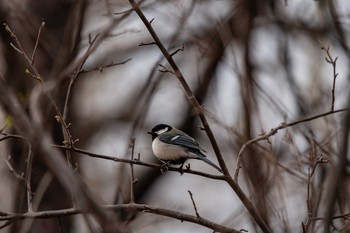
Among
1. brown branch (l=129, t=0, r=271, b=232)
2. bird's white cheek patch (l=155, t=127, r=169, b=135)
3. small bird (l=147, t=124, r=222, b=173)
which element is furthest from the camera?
bird's white cheek patch (l=155, t=127, r=169, b=135)

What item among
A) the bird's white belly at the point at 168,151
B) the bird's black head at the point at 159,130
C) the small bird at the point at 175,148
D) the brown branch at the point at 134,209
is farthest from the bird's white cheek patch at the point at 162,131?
the brown branch at the point at 134,209

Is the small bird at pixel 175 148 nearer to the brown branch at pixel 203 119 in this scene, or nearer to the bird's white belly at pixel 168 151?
the bird's white belly at pixel 168 151

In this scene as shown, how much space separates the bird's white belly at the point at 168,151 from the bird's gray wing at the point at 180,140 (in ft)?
0.10

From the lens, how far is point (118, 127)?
28.5 ft

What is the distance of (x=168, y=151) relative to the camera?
4.53 metres

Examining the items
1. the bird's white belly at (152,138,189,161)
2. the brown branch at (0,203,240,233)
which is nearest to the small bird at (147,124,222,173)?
the bird's white belly at (152,138,189,161)

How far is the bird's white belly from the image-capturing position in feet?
14.5

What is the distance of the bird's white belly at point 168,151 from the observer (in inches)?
175

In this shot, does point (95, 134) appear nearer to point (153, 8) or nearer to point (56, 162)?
point (153, 8)

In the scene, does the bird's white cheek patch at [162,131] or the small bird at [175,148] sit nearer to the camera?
the small bird at [175,148]

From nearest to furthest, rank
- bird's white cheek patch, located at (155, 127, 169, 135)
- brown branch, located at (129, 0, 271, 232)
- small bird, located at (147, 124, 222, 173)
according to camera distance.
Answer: brown branch, located at (129, 0, 271, 232), small bird, located at (147, 124, 222, 173), bird's white cheek patch, located at (155, 127, 169, 135)

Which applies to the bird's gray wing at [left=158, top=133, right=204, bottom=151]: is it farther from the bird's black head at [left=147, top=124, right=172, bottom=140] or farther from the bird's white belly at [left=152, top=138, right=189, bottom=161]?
the bird's black head at [left=147, top=124, right=172, bottom=140]

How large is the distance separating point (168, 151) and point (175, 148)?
66mm

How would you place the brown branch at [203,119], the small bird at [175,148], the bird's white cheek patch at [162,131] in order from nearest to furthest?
the brown branch at [203,119], the small bird at [175,148], the bird's white cheek patch at [162,131]
